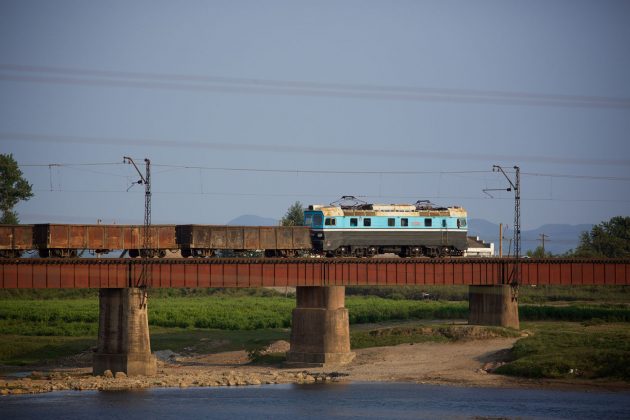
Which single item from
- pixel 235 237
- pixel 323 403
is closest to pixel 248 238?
pixel 235 237

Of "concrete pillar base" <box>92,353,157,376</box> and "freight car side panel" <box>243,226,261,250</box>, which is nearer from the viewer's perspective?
"concrete pillar base" <box>92,353,157,376</box>

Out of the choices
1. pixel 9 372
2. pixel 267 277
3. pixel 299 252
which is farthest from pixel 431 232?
pixel 9 372

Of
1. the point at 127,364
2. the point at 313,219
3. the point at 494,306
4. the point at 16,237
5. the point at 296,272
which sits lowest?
the point at 127,364

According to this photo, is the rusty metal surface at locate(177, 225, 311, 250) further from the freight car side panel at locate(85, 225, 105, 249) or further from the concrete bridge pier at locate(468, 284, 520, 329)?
the concrete bridge pier at locate(468, 284, 520, 329)

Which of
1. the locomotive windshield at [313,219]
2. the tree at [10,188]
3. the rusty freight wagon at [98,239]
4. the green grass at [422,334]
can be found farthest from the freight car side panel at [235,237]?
the tree at [10,188]

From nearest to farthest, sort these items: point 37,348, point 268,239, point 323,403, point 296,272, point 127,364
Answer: point 323,403
point 127,364
point 296,272
point 268,239
point 37,348

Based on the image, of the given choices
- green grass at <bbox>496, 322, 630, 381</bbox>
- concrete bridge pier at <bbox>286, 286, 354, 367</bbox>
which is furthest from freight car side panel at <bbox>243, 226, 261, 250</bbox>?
green grass at <bbox>496, 322, 630, 381</bbox>

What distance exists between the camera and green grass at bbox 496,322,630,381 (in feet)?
281

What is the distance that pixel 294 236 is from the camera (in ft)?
334

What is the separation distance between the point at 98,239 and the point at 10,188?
4316 inches

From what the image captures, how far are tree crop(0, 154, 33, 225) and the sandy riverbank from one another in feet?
324

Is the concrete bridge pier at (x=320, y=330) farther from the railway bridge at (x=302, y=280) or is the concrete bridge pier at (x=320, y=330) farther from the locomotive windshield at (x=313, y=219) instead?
the locomotive windshield at (x=313, y=219)

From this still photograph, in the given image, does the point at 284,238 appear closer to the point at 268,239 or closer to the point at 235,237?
the point at 268,239

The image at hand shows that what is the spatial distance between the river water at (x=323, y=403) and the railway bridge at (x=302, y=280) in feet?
22.5
